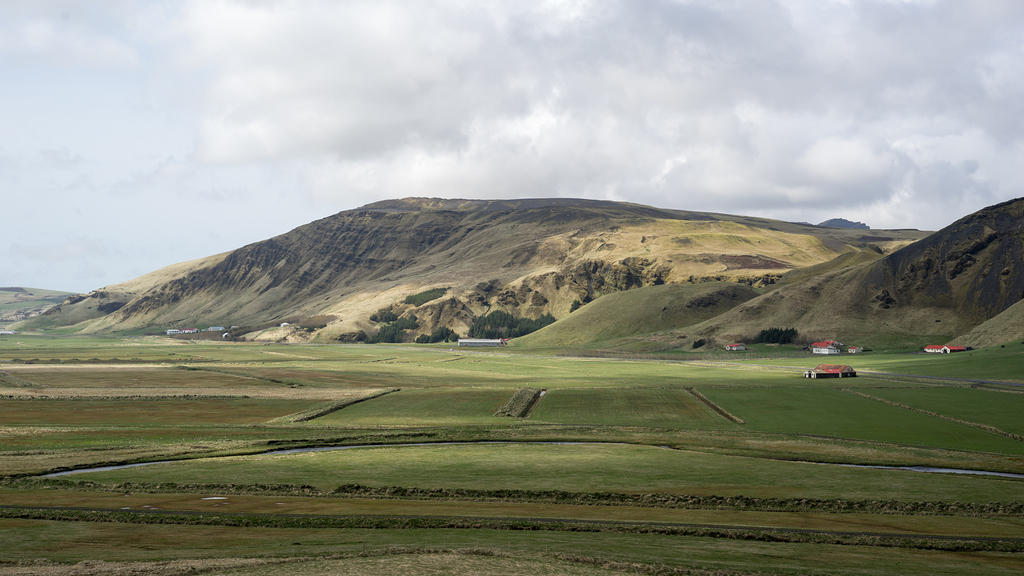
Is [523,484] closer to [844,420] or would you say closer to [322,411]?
[844,420]

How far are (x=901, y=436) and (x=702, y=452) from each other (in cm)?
1768

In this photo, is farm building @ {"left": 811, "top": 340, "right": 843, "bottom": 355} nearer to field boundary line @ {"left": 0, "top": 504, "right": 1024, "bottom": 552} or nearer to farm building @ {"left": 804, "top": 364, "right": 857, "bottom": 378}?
farm building @ {"left": 804, "top": 364, "right": 857, "bottom": 378}

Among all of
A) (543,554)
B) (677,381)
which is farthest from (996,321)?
(543,554)

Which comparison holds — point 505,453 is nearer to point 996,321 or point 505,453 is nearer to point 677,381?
point 677,381

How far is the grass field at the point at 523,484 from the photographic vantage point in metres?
25.3

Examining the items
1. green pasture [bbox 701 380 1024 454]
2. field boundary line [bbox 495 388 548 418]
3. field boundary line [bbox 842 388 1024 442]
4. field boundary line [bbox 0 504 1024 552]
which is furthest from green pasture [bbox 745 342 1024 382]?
field boundary line [bbox 0 504 1024 552]

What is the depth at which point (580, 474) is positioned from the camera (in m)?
42.8

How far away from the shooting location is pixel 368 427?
65.4m

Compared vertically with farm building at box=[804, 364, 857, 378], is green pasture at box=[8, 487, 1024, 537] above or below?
below

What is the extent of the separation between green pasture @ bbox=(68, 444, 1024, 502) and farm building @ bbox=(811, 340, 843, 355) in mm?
140262

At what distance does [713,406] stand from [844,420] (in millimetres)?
15074

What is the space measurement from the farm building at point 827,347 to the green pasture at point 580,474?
140262 millimetres

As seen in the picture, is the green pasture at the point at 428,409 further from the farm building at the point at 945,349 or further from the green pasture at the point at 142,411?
the farm building at the point at 945,349

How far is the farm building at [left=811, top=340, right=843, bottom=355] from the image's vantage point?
176 metres
